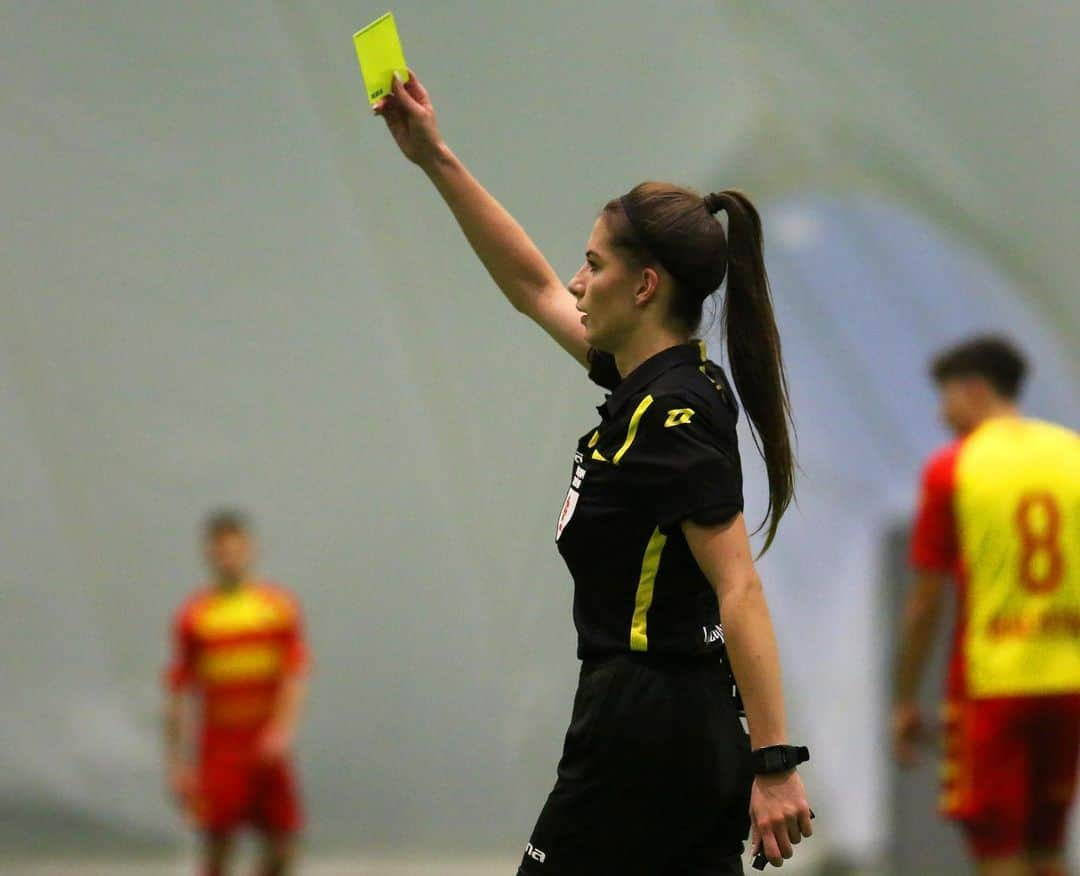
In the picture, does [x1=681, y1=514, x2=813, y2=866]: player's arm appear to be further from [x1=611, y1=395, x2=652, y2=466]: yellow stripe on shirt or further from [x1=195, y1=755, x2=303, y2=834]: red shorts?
[x1=195, y1=755, x2=303, y2=834]: red shorts

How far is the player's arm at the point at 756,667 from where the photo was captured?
9.89 ft

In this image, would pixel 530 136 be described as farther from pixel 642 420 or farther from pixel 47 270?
pixel 642 420

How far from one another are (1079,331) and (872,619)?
508 cm

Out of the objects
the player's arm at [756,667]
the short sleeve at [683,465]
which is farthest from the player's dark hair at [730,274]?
the player's arm at [756,667]

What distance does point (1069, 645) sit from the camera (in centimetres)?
630

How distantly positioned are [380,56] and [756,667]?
53.6 inches

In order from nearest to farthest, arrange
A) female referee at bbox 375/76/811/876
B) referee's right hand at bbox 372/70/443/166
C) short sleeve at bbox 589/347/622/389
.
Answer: female referee at bbox 375/76/811/876 < short sleeve at bbox 589/347/622/389 < referee's right hand at bbox 372/70/443/166

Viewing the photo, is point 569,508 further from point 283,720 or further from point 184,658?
point 184,658

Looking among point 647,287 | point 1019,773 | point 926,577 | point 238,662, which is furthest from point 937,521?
point 238,662

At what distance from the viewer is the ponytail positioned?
334cm

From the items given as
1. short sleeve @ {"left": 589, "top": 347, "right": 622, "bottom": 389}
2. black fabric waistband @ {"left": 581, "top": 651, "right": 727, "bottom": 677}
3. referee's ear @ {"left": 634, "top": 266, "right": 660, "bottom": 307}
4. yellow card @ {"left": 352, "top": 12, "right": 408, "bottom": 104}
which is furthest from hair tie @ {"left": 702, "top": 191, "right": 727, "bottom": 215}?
black fabric waistband @ {"left": 581, "top": 651, "right": 727, "bottom": 677}

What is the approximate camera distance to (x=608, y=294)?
3.34m

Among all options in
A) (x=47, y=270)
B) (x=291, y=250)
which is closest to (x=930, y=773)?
(x=291, y=250)

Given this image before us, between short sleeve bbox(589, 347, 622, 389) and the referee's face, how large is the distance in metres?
0.21
